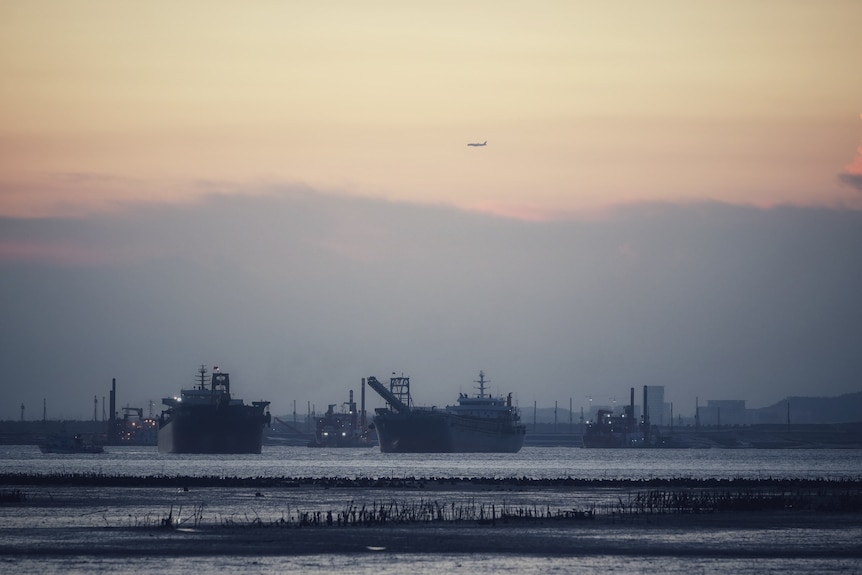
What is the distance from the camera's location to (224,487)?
90.1m

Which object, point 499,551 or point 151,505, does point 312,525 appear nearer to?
point 499,551

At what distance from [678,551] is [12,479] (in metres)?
63.5

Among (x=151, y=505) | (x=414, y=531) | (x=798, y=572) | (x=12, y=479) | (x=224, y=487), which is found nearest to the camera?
(x=798, y=572)

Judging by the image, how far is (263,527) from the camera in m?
55.8

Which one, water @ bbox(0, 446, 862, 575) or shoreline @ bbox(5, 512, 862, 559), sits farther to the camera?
shoreline @ bbox(5, 512, 862, 559)

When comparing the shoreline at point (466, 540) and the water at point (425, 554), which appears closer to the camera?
the water at point (425, 554)

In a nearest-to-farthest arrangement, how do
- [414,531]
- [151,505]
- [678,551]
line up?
[678,551] → [414,531] → [151,505]

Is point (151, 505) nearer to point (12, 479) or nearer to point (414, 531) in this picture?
point (414, 531)

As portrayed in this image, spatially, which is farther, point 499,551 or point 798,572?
point 499,551

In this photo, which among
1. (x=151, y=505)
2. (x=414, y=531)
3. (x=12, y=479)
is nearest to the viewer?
(x=414, y=531)

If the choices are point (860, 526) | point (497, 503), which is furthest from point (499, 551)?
point (497, 503)

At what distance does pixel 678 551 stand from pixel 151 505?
32459mm

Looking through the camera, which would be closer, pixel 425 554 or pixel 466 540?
pixel 425 554

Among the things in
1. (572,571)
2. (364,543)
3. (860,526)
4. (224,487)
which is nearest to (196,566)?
(364,543)
